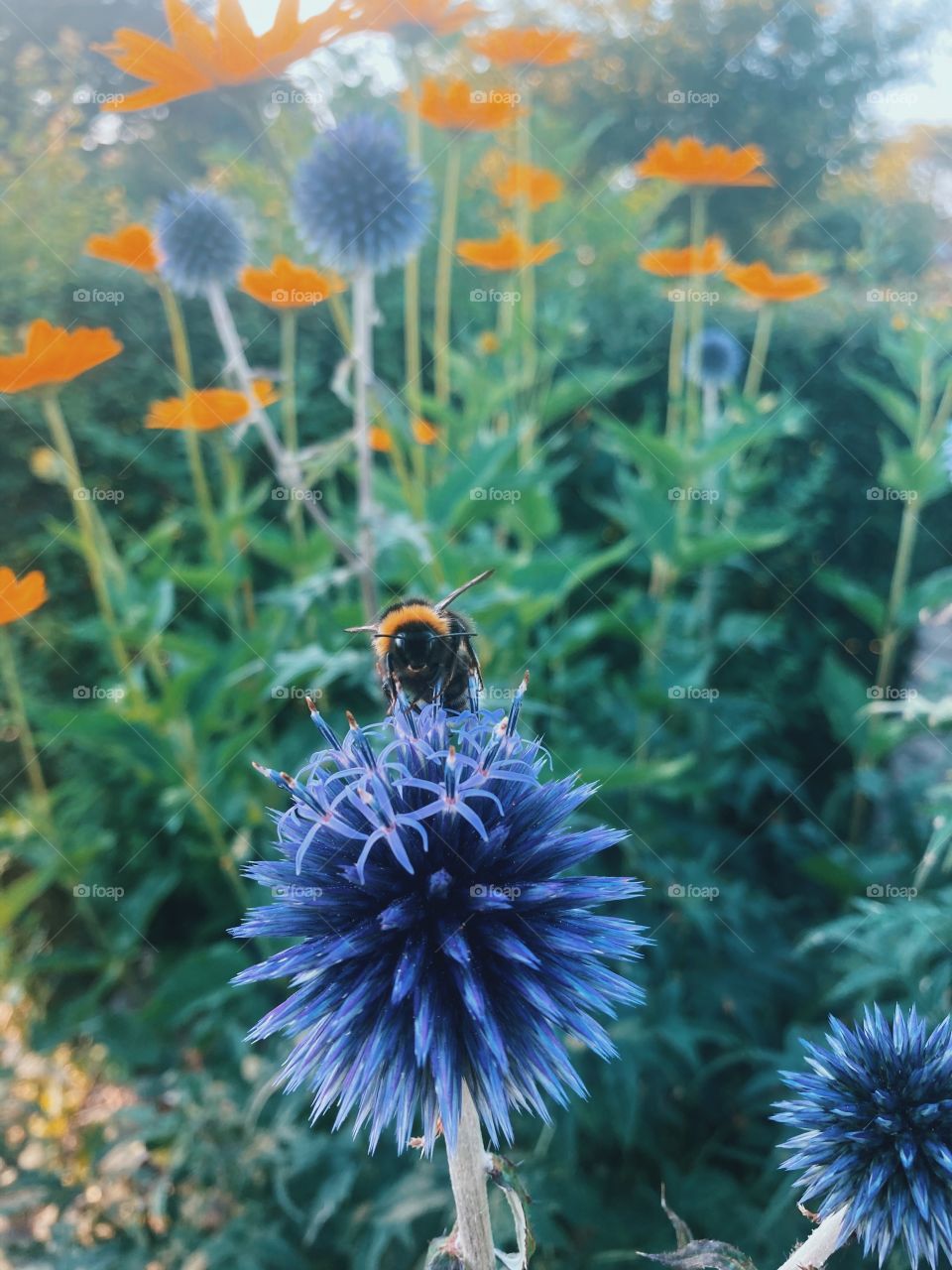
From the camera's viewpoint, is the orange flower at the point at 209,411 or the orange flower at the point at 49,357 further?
the orange flower at the point at 209,411

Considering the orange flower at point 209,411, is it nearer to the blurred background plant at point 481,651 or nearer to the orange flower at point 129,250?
the blurred background plant at point 481,651

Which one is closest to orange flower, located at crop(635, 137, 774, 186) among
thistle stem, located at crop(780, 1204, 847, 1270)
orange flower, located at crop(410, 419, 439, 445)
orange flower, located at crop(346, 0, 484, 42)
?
orange flower, located at crop(346, 0, 484, 42)

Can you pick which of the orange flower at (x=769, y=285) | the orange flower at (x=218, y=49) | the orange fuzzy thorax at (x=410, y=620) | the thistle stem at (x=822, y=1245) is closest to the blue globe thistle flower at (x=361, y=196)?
the orange flower at (x=218, y=49)

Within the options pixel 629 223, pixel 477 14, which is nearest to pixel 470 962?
pixel 477 14

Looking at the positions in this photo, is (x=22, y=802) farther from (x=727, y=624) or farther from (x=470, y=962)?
(x=470, y=962)

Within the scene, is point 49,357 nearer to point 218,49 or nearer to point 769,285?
point 218,49
